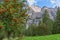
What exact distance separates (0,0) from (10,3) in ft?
1.08

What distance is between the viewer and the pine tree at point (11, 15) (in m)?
4.60

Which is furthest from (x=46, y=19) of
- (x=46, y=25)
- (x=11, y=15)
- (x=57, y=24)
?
(x=11, y=15)

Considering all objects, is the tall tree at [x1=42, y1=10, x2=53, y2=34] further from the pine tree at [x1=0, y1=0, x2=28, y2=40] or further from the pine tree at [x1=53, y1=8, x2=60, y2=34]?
the pine tree at [x1=0, y1=0, x2=28, y2=40]

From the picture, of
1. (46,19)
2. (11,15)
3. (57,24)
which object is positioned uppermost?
(11,15)

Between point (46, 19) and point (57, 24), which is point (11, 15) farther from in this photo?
point (46, 19)

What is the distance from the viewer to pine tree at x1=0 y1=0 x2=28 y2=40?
4.60 m

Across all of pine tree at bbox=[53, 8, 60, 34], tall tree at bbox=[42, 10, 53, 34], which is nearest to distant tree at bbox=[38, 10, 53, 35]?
tall tree at bbox=[42, 10, 53, 34]

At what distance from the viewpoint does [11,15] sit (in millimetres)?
4648

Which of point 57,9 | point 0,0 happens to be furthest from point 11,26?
point 57,9

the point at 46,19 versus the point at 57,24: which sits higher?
the point at 46,19

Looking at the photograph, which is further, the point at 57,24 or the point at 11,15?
the point at 57,24

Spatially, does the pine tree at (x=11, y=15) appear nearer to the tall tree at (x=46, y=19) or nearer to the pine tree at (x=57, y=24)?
the tall tree at (x=46, y=19)

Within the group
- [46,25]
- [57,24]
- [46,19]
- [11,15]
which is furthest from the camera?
[46,19]

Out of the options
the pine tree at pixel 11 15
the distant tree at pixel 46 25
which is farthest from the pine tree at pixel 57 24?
the pine tree at pixel 11 15
